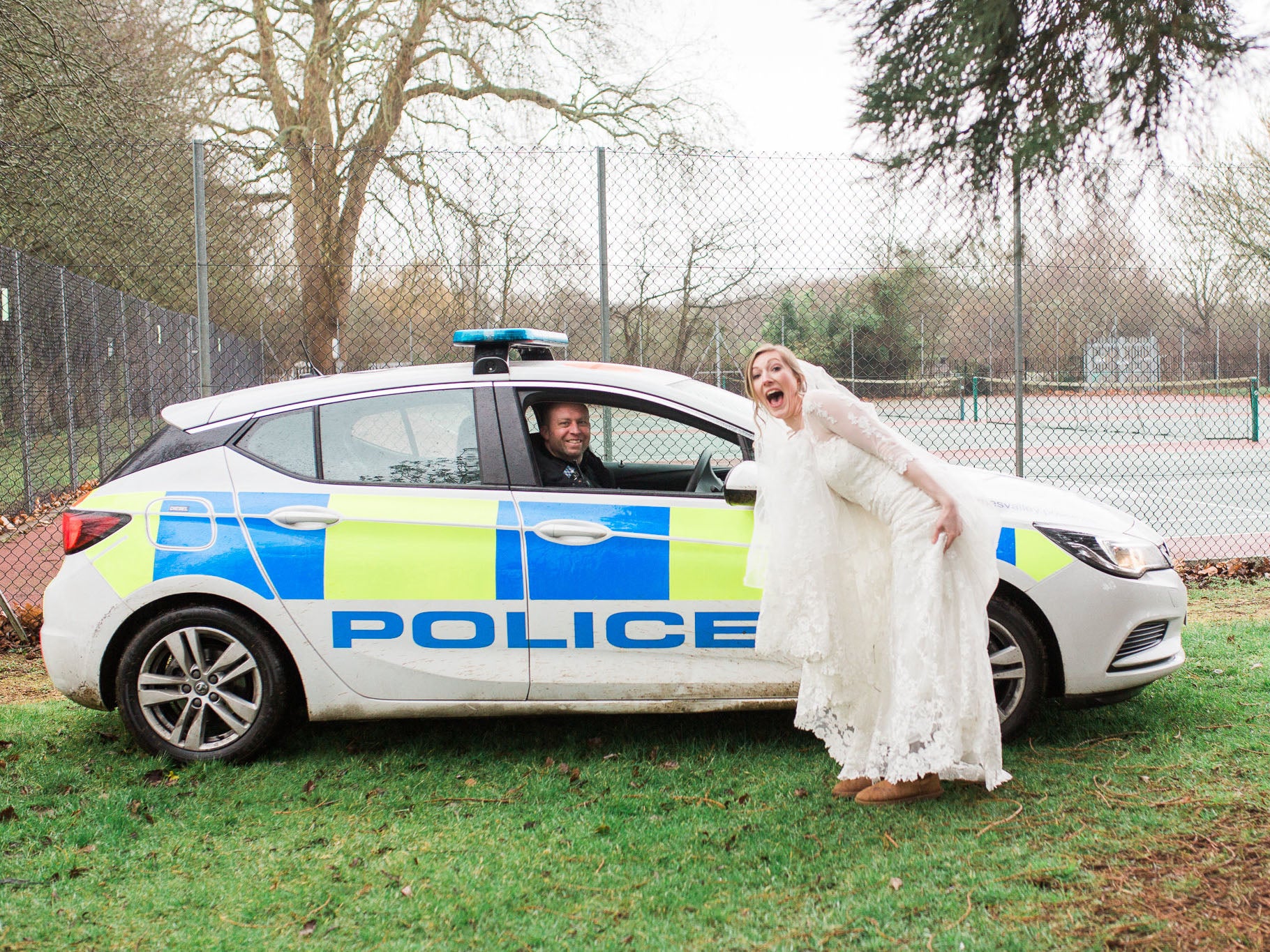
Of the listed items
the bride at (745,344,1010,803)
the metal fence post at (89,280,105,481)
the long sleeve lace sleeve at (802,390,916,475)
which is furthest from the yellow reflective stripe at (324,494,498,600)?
the metal fence post at (89,280,105,481)

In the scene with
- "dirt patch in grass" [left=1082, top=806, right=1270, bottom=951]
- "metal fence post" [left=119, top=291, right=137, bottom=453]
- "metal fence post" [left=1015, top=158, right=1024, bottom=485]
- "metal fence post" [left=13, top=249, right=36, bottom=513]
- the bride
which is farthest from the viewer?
"metal fence post" [left=119, top=291, right=137, bottom=453]

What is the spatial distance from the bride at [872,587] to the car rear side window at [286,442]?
1644mm

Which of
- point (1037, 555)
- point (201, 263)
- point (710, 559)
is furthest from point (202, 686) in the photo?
point (201, 263)

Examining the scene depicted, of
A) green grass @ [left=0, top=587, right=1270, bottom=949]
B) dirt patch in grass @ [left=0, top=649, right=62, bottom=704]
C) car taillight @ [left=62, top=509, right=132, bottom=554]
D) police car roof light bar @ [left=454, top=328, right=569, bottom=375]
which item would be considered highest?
police car roof light bar @ [left=454, top=328, right=569, bottom=375]

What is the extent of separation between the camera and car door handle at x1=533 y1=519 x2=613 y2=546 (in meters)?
3.79

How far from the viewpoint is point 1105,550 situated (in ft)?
12.8

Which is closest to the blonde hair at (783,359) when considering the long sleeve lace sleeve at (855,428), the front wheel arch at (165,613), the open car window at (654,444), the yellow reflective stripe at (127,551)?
the long sleeve lace sleeve at (855,428)

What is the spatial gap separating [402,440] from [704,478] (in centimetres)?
114

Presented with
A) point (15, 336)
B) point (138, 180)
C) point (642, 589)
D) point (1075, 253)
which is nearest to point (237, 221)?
point (138, 180)

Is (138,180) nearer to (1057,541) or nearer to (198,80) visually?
(1057,541)

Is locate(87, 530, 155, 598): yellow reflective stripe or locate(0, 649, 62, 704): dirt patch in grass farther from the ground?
locate(87, 530, 155, 598): yellow reflective stripe

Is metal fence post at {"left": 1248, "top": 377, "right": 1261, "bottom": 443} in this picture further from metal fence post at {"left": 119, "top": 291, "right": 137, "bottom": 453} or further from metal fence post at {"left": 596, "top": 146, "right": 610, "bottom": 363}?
metal fence post at {"left": 119, "top": 291, "right": 137, "bottom": 453}

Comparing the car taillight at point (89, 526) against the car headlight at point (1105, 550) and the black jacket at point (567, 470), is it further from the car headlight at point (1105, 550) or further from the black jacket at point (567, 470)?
the car headlight at point (1105, 550)

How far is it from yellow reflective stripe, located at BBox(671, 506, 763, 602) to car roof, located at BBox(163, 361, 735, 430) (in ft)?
1.49
